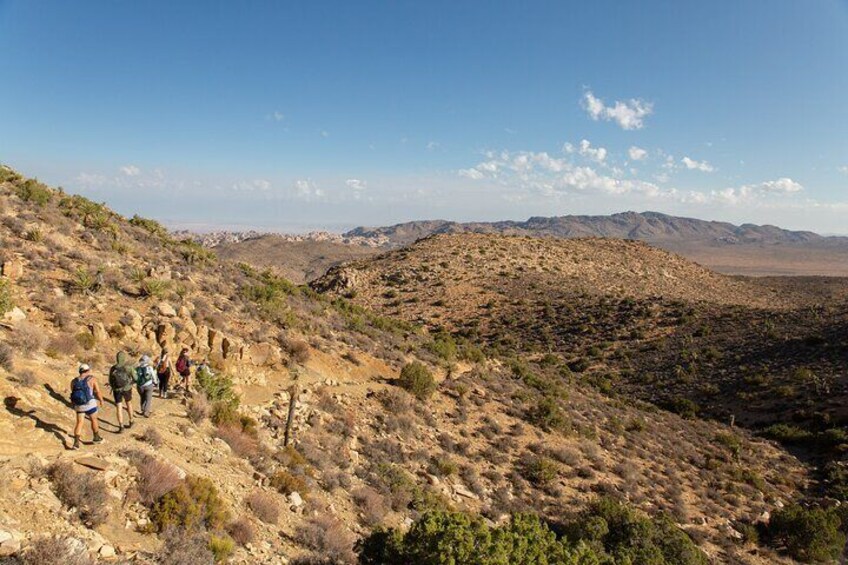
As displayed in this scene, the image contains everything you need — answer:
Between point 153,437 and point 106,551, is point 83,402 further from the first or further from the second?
point 106,551

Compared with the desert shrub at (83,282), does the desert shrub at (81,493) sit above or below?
below

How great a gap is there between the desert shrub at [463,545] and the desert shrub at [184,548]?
2371mm

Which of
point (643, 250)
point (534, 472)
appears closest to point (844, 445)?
point (534, 472)

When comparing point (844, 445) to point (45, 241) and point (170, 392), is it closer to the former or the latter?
point (170, 392)

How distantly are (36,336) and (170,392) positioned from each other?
2.98 metres

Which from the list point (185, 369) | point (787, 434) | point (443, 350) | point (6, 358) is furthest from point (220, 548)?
point (787, 434)

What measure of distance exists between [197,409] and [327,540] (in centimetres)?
436

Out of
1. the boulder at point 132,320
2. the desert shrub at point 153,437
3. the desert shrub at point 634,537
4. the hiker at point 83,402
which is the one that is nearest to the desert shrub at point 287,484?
the desert shrub at point 153,437

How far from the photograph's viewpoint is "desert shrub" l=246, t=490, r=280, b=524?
25.3 feet

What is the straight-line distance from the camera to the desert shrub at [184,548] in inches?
225

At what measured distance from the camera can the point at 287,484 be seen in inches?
348

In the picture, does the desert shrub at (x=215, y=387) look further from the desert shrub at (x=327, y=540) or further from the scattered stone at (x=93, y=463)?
the desert shrub at (x=327, y=540)

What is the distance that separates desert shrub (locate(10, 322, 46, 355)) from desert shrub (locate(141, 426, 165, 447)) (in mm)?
3585

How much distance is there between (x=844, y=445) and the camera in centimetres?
2020
